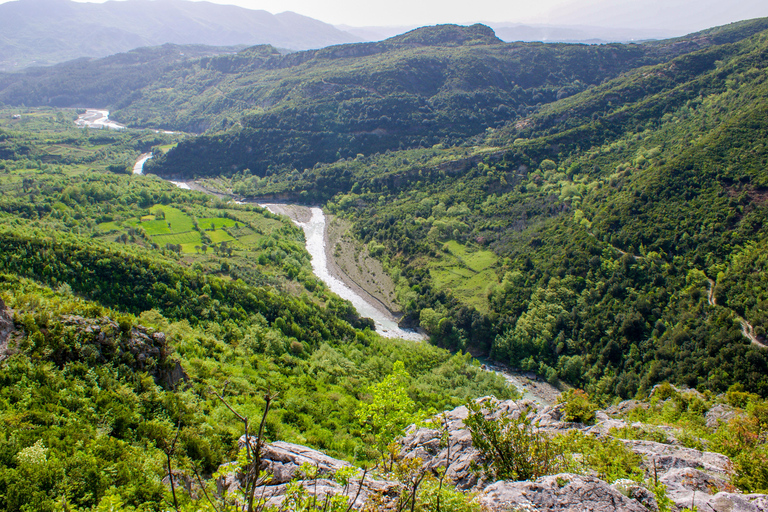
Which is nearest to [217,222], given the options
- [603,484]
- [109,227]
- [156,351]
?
[109,227]

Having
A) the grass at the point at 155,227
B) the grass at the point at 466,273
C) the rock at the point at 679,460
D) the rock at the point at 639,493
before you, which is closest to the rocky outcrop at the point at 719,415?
the rock at the point at 679,460

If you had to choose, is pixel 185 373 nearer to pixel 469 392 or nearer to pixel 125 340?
pixel 125 340

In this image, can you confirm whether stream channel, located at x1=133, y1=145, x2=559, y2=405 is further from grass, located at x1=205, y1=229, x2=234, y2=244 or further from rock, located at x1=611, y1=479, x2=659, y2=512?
rock, located at x1=611, y1=479, x2=659, y2=512

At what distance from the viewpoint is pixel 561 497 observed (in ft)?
46.4

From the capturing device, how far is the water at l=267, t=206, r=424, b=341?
67312 mm

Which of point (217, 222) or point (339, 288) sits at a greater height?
point (217, 222)

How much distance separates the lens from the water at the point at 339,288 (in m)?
67.3

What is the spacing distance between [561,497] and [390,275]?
6795cm

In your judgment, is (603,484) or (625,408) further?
(625,408)

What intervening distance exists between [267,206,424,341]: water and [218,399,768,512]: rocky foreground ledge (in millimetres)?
42212

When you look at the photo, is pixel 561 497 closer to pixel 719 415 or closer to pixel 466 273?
pixel 719 415

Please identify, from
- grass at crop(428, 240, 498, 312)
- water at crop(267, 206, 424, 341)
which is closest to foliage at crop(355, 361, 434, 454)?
water at crop(267, 206, 424, 341)

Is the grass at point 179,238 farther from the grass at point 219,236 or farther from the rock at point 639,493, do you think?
the rock at point 639,493

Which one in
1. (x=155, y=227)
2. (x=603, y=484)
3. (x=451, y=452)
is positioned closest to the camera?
(x=603, y=484)
